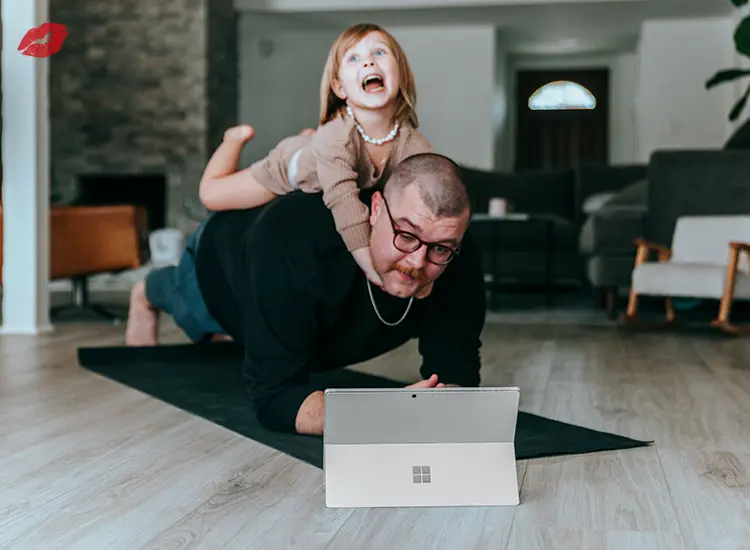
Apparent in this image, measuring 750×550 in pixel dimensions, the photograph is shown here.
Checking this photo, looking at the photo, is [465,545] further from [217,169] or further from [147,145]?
[147,145]

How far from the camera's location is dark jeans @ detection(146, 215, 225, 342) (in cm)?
250

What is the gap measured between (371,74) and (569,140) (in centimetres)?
1014

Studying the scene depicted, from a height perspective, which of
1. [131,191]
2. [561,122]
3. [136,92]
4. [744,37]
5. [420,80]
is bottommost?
[131,191]

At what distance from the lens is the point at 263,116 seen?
9.82 meters

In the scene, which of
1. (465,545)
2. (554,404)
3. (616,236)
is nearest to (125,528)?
(465,545)

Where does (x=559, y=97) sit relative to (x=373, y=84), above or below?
above

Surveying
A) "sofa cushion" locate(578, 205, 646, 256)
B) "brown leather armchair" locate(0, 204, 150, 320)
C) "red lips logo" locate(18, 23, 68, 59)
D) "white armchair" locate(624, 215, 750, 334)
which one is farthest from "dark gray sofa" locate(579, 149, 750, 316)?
"red lips logo" locate(18, 23, 68, 59)

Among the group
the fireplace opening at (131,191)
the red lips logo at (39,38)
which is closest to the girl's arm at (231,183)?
the red lips logo at (39,38)

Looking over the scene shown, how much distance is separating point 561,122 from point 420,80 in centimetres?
250

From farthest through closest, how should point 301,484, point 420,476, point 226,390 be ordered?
Answer: point 226,390 → point 301,484 → point 420,476

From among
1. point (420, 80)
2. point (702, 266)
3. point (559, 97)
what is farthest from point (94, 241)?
point (559, 97)

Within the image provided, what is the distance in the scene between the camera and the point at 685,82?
30.4ft

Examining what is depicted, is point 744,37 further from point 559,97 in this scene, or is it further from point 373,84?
point 559,97

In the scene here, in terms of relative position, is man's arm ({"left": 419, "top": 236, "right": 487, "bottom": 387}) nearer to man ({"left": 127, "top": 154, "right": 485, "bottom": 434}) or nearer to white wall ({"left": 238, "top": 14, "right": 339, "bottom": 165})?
man ({"left": 127, "top": 154, "right": 485, "bottom": 434})
